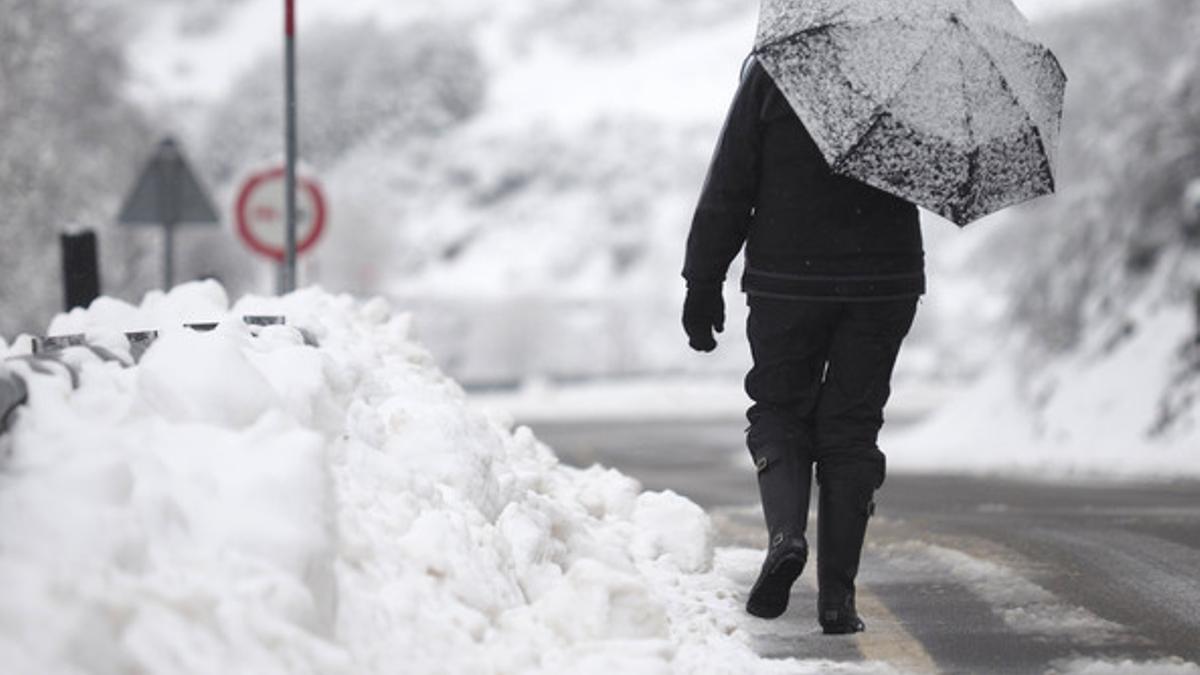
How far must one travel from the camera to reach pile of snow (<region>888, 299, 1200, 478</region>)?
612 inches

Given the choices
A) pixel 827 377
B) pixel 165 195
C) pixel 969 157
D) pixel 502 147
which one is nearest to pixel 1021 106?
pixel 969 157

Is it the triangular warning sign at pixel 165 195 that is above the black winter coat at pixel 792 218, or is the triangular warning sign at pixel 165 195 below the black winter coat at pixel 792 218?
below

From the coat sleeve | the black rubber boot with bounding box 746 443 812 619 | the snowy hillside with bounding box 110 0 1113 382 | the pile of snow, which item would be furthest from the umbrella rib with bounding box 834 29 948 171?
the snowy hillside with bounding box 110 0 1113 382

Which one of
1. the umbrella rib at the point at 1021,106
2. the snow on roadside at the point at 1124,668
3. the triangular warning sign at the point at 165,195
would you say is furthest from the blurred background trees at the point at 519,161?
the snow on roadside at the point at 1124,668

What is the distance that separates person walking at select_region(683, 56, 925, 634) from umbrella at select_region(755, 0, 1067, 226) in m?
0.16

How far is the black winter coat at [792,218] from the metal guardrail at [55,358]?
4.84 ft

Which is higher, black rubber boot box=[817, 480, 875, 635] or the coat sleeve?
the coat sleeve

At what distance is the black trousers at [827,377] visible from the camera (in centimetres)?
519

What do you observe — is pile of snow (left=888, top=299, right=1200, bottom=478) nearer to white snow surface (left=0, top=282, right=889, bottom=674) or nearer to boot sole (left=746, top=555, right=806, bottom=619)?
boot sole (left=746, top=555, right=806, bottom=619)

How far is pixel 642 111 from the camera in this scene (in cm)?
11150

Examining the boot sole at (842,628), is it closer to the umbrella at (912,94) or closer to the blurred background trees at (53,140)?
the umbrella at (912,94)

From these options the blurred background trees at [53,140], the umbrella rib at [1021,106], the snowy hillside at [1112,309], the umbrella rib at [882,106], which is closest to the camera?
the umbrella rib at [882,106]

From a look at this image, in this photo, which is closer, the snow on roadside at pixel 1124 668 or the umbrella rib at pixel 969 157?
the snow on roadside at pixel 1124 668

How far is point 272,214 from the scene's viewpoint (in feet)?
42.1
